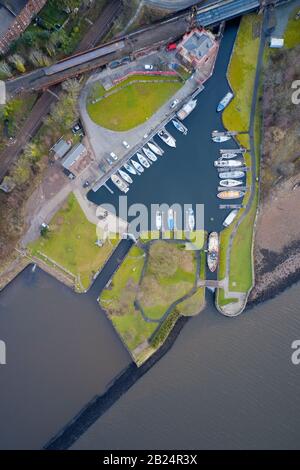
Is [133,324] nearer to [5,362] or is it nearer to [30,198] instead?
[5,362]

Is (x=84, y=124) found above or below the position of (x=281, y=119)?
above

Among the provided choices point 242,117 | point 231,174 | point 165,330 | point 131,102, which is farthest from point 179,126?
point 165,330

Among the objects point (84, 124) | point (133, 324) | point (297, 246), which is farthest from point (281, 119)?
point (133, 324)

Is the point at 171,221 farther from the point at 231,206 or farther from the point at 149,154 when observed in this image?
the point at 149,154

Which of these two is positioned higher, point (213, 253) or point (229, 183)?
point (229, 183)

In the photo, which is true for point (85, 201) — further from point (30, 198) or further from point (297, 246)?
point (297, 246)

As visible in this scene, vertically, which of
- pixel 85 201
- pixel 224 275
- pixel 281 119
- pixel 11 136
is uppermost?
pixel 11 136
